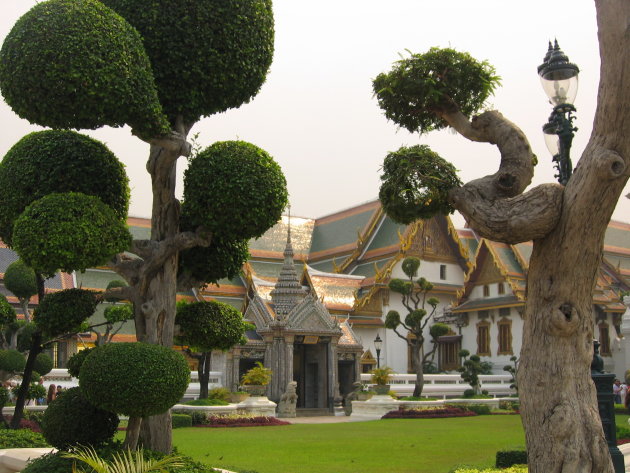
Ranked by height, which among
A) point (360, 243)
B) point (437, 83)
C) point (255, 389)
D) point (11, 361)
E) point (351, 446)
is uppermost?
point (360, 243)

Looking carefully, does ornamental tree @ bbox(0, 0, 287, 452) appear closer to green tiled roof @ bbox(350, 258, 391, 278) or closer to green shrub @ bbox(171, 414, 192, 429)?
green shrub @ bbox(171, 414, 192, 429)

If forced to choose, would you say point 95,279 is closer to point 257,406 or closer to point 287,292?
point 287,292

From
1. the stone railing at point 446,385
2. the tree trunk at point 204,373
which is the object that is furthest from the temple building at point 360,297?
the tree trunk at point 204,373

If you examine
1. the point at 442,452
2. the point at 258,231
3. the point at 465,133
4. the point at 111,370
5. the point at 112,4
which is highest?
the point at 112,4

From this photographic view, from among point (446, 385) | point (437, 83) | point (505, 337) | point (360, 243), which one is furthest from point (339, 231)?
point (437, 83)

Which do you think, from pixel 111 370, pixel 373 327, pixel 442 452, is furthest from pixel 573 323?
pixel 373 327

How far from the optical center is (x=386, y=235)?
38.2 metres

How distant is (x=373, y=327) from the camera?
109 ft

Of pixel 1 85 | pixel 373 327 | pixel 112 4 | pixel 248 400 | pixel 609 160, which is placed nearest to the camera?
pixel 609 160

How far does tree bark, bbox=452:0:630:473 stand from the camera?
17.8 ft

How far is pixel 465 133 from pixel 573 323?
198 centimetres

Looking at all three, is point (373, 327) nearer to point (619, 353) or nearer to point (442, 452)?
point (619, 353)

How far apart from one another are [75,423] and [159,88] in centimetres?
359

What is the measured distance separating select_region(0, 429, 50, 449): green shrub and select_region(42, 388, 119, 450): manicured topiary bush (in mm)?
3272
